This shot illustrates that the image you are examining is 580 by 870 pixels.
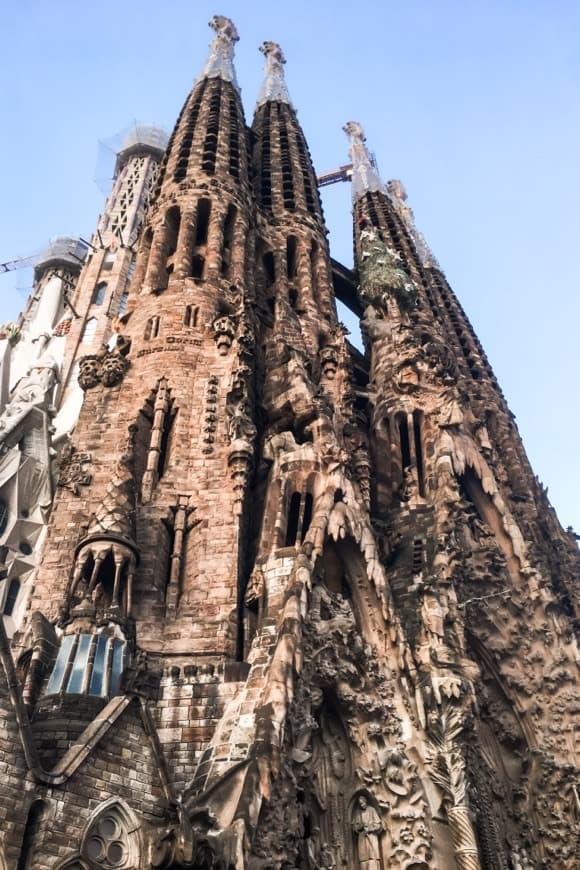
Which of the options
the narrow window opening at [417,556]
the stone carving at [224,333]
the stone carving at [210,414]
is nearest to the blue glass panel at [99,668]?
the stone carving at [210,414]

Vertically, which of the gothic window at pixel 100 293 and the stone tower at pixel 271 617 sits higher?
the gothic window at pixel 100 293

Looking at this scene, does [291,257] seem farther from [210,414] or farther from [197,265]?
[210,414]

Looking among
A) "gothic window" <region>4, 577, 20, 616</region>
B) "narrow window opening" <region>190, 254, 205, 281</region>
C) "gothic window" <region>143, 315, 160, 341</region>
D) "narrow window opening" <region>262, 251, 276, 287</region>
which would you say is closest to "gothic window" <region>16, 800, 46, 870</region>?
"gothic window" <region>4, 577, 20, 616</region>

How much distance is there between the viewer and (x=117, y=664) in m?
14.5

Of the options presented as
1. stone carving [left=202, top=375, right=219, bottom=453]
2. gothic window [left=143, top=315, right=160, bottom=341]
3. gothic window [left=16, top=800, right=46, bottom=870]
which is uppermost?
gothic window [left=143, top=315, right=160, bottom=341]

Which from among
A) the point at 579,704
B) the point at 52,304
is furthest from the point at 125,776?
the point at 52,304

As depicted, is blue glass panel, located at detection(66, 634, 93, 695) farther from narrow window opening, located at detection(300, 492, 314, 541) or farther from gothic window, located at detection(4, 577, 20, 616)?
gothic window, located at detection(4, 577, 20, 616)

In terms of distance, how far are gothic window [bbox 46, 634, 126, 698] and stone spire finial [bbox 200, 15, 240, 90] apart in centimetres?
2993

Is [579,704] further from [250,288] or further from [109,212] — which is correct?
[109,212]

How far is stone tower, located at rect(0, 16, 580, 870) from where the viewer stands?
1283 cm

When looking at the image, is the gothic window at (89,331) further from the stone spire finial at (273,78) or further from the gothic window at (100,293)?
the stone spire finial at (273,78)

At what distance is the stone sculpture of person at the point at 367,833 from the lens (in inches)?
581

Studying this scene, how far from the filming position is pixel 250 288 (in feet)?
→ 85.9

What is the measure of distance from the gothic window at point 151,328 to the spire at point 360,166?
26650 millimetres
